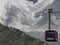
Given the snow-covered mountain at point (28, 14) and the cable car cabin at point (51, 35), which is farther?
the snow-covered mountain at point (28, 14)

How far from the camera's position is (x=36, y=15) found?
9281 millimetres

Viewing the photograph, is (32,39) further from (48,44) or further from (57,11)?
(57,11)

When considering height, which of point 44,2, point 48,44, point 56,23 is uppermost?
point 44,2

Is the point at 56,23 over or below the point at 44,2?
below

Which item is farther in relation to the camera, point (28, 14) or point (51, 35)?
point (28, 14)

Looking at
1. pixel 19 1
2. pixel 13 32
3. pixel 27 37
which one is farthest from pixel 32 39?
pixel 19 1

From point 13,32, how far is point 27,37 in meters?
0.58

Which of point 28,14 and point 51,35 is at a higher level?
point 28,14

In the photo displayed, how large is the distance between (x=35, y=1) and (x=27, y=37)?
48.5 inches

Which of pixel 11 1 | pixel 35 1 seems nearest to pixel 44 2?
pixel 35 1

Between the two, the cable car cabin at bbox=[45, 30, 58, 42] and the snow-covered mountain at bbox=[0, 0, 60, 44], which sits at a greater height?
the snow-covered mountain at bbox=[0, 0, 60, 44]

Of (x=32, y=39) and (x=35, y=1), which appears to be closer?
(x=32, y=39)

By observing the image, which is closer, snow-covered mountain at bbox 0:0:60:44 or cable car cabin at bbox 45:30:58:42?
cable car cabin at bbox 45:30:58:42

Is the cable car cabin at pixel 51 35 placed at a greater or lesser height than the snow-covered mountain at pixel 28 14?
lesser
